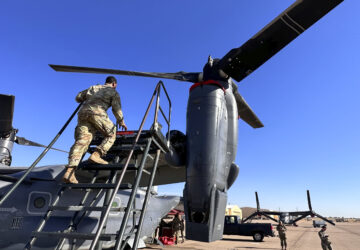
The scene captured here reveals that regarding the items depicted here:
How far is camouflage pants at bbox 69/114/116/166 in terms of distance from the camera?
14.3 ft

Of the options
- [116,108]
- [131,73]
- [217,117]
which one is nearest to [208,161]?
[217,117]

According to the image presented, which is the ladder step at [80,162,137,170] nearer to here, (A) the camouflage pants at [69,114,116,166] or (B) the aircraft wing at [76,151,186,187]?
(A) the camouflage pants at [69,114,116,166]

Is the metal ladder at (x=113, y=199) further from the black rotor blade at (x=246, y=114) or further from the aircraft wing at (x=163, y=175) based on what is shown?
the black rotor blade at (x=246, y=114)

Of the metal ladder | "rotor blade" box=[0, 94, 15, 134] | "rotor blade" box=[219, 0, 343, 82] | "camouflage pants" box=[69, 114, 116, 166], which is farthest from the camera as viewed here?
"rotor blade" box=[0, 94, 15, 134]

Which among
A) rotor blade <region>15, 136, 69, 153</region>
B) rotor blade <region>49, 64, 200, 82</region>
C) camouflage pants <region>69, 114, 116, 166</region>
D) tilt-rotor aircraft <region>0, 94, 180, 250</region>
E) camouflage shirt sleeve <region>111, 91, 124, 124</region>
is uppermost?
rotor blade <region>49, 64, 200, 82</region>

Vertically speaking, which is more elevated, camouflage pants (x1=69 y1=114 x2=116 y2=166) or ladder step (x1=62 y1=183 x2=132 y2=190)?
camouflage pants (x1=69 y1=114 x2=116 y2=166)

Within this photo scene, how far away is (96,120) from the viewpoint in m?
4.54

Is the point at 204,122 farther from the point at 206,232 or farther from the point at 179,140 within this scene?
the point at 206,232

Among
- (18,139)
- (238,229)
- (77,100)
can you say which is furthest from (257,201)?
(77,100)

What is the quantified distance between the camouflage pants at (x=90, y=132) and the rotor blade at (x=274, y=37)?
14.9ft

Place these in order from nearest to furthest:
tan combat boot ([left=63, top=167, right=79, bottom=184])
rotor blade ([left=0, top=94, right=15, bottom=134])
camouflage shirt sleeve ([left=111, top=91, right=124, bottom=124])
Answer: tan combat boot ([left=63, top=167, right=79, bottom=184])
camouflage shirt sleeve ([left=111, top=91, right=124, bottom=124])
rotor blade ([left=0, top=94, right=15, bottom=134])

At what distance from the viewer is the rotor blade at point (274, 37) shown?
19.7ft

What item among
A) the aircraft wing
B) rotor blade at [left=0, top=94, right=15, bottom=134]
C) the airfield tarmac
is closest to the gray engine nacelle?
the aircraft wing

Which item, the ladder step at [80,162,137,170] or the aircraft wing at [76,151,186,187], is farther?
the aircraft wing at [76,151,186,187]
